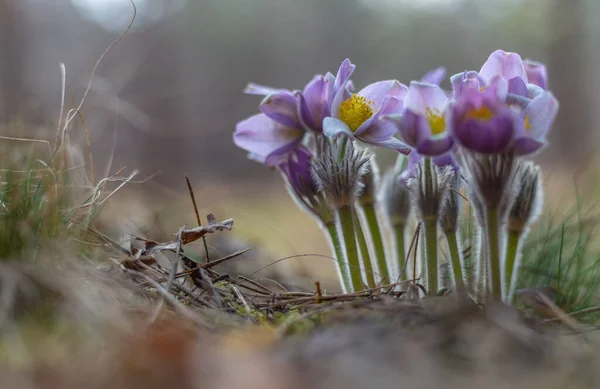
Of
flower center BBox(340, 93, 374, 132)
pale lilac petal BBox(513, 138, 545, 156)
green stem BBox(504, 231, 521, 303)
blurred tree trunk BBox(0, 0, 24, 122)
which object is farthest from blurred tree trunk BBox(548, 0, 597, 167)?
pale lilac petal BBox(513, 138, 545, 156)

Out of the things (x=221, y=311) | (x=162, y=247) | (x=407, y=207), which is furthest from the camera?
(x=407, y=207)

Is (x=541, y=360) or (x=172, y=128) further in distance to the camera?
(x=172, y=128)

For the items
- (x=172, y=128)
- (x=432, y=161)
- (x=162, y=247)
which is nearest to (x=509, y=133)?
(x=432, y=161)

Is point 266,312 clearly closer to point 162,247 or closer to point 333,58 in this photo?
point 162,247

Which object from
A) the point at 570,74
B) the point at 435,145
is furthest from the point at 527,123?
the point at 570,74

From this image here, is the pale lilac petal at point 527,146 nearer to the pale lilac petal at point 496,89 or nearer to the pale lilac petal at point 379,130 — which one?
the pale lilac petal at point 496,89

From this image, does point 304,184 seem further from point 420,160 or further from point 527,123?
point 527,123

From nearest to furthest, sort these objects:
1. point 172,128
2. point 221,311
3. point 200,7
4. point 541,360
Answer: point 541,360
point 221,311
point 172,128
point 200,7
